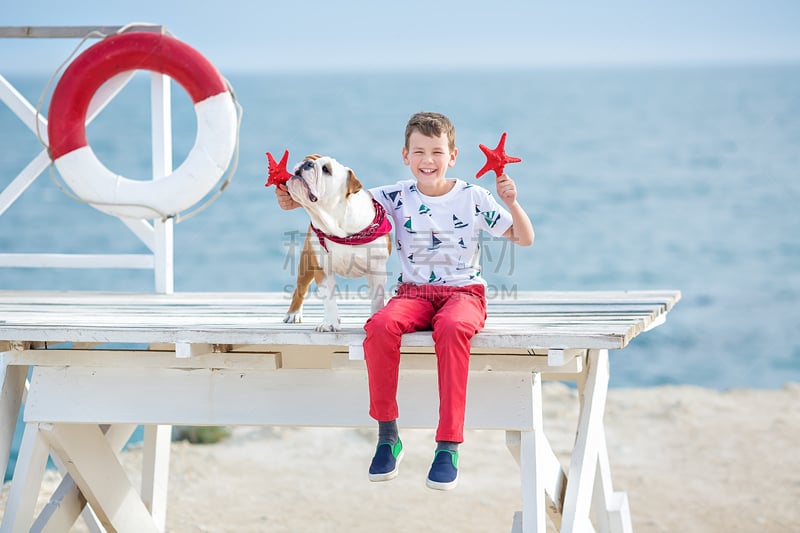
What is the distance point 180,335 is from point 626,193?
64.1 ft

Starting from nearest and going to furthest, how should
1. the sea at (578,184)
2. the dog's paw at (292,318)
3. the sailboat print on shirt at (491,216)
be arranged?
the sailboat print on shirt at (491,216) → the dog's paw at (292,318) → the sea at (578,184)

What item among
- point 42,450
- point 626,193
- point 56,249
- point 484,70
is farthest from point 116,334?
point 484,70

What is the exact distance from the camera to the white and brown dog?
272 centimetres

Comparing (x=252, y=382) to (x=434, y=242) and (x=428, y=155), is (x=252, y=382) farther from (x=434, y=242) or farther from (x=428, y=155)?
(x=428, y=155)

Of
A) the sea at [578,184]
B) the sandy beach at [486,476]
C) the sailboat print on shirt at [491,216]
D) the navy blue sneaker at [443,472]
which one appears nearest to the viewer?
the navy blue sneaker at [443,472]

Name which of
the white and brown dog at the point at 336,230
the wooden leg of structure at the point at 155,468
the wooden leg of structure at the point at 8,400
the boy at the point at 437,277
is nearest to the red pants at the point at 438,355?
the boy at the point at 437,277

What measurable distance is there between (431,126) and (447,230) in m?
0.31

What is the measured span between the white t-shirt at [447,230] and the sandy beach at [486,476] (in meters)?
2.15

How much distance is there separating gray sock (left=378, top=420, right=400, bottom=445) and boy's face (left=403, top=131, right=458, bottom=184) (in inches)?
28.5

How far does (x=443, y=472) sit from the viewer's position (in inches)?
104

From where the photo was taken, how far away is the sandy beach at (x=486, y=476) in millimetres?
4984

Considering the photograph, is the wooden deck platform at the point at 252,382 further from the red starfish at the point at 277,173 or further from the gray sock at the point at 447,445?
the red starfish at the point at 277,173

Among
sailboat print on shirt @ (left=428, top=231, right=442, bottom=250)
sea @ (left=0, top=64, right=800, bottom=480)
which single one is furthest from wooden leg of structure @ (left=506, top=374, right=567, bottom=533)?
sea @ (left=0, top=64, right=800, bottom=480)

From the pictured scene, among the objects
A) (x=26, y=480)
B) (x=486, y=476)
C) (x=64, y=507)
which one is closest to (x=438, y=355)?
(x=26, y=480)
